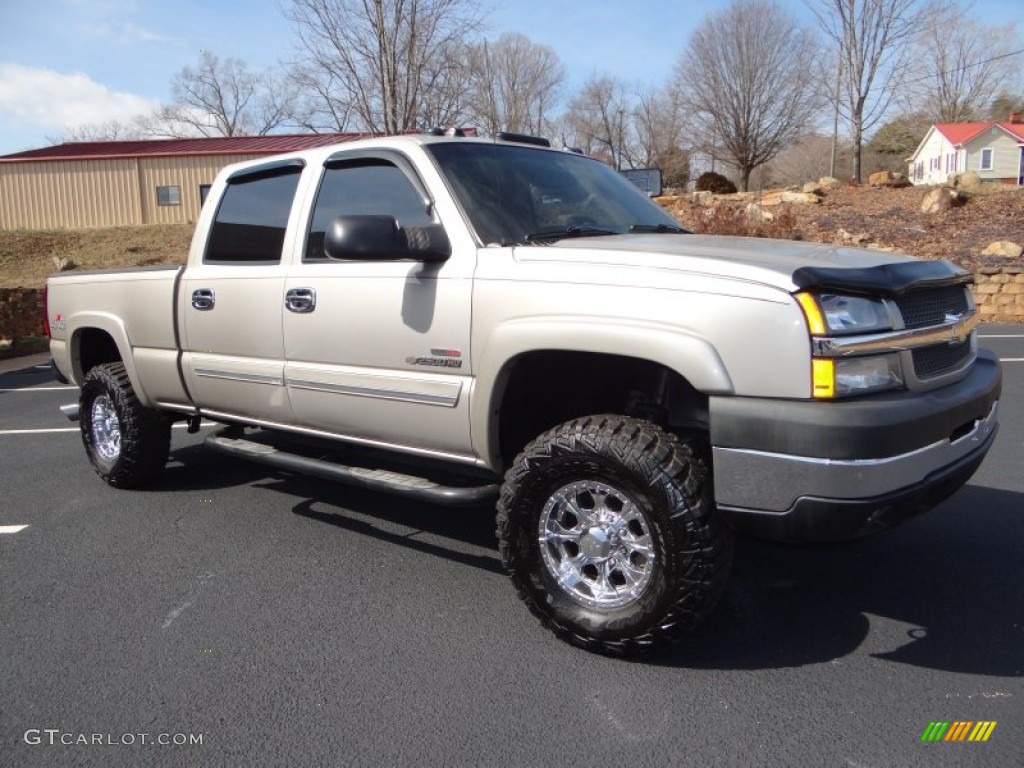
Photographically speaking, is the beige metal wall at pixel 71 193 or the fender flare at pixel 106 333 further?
the beige metal wall at pixel 71 193

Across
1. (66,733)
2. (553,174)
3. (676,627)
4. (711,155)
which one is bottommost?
(66,733)

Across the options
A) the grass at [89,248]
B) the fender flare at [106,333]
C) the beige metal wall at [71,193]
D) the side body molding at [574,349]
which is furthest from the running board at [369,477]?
the beige metal wall at [71,193]

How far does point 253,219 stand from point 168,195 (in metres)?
30.9

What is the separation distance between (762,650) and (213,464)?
14.5 feet

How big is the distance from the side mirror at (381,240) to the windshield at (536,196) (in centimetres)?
19

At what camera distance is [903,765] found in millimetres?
2453

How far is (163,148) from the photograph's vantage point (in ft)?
110

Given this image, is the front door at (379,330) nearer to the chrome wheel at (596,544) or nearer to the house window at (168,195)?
the chrome wheel at (596,544)

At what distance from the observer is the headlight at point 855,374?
2582 millimetres

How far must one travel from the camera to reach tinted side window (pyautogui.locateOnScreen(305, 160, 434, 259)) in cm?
377

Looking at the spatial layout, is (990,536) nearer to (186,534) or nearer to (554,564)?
(554,564)

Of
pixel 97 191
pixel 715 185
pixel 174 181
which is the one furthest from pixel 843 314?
pixel 97 191

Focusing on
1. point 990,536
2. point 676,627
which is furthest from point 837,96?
point 676,627

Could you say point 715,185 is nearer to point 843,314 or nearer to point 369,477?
point 369,477
